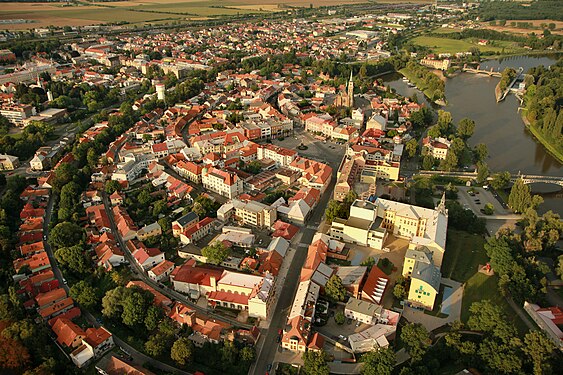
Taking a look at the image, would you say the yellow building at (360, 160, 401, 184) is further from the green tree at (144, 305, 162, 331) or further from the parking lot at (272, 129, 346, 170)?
the green tree at (144, 305, 162, 331)

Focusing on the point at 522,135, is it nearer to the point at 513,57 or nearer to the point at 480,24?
the point at 513,57

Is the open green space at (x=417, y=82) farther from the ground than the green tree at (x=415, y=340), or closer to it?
farther from the ground

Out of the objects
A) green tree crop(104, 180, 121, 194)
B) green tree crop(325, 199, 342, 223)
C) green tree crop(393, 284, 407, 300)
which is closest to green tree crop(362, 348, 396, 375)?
green tree crop(393, 284, 407, 300)

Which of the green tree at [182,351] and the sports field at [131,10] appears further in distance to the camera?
the sports field at [131,10]

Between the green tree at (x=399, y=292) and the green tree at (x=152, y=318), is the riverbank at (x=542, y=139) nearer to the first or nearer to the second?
the green tree at (x=399, y=292)

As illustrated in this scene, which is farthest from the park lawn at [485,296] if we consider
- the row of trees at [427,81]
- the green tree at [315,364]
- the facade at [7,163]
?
the row of trees at [427,81]

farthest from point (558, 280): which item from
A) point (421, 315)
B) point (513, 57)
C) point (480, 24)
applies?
point (480, 24)
